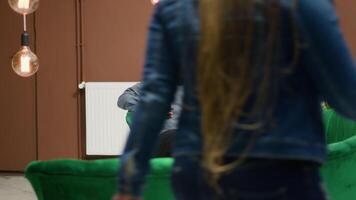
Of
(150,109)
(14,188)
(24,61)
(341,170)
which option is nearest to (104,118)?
(14,188)

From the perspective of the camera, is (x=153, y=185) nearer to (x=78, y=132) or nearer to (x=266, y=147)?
(x=266, y=147)

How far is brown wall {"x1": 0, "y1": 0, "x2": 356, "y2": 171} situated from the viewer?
5.13 meters

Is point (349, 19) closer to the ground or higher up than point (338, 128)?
higher up

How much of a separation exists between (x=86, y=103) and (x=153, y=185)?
3469 mm

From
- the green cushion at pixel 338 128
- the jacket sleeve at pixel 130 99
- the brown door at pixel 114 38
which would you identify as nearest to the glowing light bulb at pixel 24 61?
the jacket sleeve at pixel 130 99

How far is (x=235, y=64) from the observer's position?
0.88 meters

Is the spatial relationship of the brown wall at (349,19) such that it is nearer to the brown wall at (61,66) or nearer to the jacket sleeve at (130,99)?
the brown wall at (61,66)

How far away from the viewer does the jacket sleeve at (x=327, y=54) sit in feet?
2.81

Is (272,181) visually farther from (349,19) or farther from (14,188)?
(349,19)

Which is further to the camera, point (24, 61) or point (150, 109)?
point (24, 61)

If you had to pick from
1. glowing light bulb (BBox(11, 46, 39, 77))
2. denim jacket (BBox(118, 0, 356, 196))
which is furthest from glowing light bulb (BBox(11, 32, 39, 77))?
denim jacket (BBox(118, 0, 356, 196))

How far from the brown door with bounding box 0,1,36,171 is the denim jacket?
4.57 m

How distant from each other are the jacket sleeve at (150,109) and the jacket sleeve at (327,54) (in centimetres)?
26

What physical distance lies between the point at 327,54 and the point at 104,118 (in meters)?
4.31
